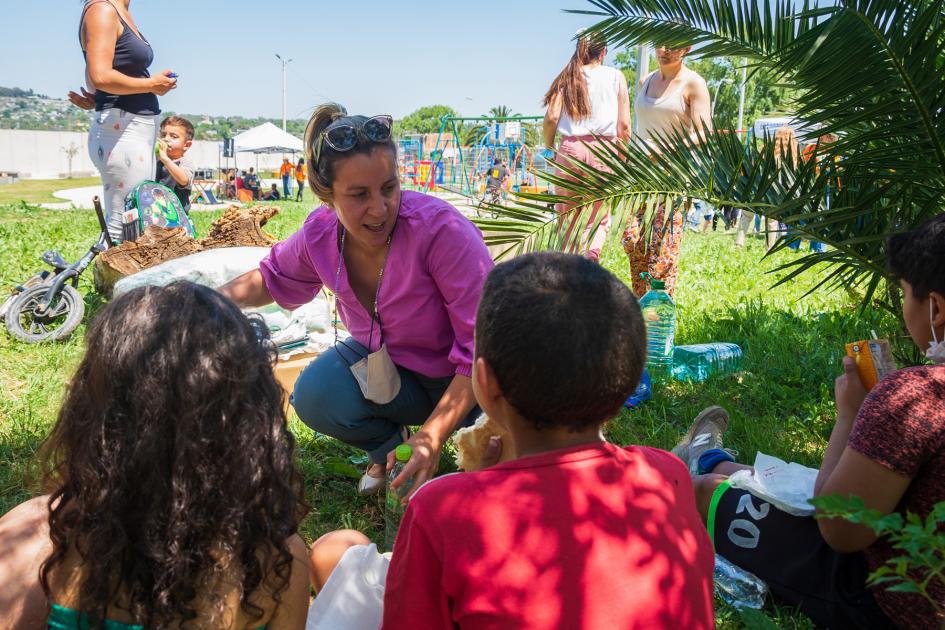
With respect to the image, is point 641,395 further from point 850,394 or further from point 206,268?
point 206,268

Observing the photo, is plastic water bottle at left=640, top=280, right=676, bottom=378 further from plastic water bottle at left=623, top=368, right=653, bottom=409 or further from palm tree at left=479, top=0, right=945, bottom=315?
palm tree at left=479, top=0, right=945, bottom=315

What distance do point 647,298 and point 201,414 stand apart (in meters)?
3.78

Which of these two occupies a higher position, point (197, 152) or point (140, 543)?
point (140, 543)

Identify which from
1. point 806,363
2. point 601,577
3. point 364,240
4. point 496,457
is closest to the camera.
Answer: point 601,577

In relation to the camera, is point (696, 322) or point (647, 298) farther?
point (696, 322)

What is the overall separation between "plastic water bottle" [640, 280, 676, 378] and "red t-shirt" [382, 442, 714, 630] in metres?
3.15

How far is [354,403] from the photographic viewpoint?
3014mm

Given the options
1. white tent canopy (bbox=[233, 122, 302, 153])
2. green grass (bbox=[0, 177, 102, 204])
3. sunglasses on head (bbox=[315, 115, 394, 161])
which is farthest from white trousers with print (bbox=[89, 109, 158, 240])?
white tent canopy (bbox=[233, 122, 302, 153])

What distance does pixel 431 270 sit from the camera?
277cm

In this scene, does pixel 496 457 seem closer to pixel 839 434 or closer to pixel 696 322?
pixel 839 434

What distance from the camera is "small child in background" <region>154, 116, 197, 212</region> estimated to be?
7188 millimetres

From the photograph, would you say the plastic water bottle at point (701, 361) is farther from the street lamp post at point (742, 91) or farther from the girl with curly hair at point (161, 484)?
the girl with curly hair at point (161, 484)

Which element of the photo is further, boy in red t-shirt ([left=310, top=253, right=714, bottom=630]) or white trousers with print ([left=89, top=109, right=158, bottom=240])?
white trousers with print ([left=89, top=109, right=158, bottom=240])

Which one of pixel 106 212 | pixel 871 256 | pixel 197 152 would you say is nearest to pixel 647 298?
pixel 871 256
